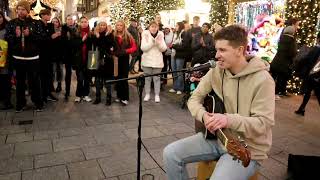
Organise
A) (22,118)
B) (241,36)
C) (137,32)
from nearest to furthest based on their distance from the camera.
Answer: (241,36) < (22,118) < (137,32)

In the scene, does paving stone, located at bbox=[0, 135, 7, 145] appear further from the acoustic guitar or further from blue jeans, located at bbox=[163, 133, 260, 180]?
the acoustic guitar

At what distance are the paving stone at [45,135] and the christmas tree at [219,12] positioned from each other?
985 centimetres

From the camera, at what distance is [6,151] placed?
463 centimetres

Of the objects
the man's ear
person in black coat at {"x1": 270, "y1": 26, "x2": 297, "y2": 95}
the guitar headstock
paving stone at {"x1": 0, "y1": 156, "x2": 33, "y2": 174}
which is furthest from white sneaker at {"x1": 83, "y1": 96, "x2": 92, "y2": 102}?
the guitar headstock

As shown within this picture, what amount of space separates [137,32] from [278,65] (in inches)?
194

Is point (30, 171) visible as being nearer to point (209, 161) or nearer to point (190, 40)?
point (209, 161)

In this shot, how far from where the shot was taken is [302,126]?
6387 mm

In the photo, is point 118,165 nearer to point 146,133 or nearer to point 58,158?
point 58,158

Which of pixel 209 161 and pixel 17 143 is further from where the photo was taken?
pixel 17 143

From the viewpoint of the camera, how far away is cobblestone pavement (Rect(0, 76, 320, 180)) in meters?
4.06

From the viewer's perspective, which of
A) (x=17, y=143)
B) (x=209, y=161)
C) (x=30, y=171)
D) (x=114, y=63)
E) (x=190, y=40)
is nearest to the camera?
(x=209, y=161)

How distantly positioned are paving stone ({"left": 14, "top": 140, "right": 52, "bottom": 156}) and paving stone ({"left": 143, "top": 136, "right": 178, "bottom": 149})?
57.9 inches

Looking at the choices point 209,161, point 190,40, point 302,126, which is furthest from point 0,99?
point 302,126

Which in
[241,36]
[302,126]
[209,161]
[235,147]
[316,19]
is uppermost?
[316,19]
